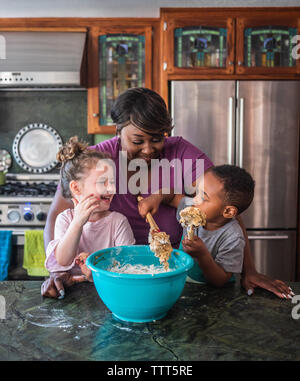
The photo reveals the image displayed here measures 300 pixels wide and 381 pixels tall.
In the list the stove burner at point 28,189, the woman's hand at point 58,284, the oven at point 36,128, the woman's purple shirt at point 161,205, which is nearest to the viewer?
the woman's hand at point 58,284

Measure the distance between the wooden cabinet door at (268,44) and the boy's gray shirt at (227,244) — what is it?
188 centimetres

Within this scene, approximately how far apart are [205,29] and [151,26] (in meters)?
0.46

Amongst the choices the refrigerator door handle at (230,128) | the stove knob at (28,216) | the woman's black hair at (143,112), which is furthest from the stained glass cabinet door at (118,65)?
the woman's black hair at (143,112)

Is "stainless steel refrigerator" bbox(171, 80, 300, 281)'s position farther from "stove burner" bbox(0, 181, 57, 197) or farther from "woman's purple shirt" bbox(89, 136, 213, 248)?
"woman's purple shirt" bbox(89, 136, 213, 248)

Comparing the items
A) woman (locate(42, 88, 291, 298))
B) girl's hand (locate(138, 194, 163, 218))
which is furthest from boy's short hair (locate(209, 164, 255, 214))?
girl's hand (locate(138, 194, 163, 218))

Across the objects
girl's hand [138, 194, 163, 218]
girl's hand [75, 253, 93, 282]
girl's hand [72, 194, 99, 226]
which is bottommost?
girl's hand [75, 253, 93, 282]

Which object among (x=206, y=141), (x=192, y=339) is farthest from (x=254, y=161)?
(x=192, y=339)

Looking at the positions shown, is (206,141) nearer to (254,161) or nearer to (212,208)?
(254,161)

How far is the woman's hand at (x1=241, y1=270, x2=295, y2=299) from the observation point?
3.93 feet

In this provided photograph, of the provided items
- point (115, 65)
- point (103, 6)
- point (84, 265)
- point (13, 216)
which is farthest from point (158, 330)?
point (103, 6)

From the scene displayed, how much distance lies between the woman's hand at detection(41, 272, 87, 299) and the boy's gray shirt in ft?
1.64

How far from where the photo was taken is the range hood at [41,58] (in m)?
3.02
